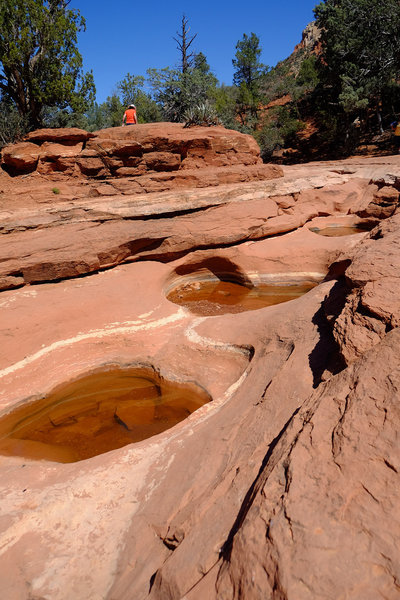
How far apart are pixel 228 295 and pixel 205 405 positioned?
5255 mm

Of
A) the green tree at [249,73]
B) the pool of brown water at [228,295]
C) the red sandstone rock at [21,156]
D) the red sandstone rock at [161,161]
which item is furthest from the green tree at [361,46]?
the red sandstone rock at [21,156]

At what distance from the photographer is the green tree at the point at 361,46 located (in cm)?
1841

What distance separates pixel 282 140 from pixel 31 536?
26098 millimetres

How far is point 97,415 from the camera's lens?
604cm

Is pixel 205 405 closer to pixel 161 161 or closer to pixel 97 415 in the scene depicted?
pixel 97 415

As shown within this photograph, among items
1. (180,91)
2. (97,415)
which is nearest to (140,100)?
(180,91)

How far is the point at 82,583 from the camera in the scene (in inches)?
117

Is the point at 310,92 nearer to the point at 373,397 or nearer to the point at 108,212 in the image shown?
the point at 108,212

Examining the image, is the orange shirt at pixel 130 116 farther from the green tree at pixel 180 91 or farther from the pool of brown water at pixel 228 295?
the pool of brown water at pixel 228 295

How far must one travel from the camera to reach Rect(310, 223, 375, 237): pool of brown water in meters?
11.6

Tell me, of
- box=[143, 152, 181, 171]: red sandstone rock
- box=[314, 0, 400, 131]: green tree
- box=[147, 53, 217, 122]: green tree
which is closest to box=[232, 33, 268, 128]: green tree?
box=[314, 0, 400, 131]: green tree


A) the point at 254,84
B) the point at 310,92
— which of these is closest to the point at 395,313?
the point at 310,92

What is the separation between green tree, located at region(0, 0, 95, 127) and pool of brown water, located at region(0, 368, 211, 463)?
12.4 metres

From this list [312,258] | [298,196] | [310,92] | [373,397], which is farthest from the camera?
[310,92]
